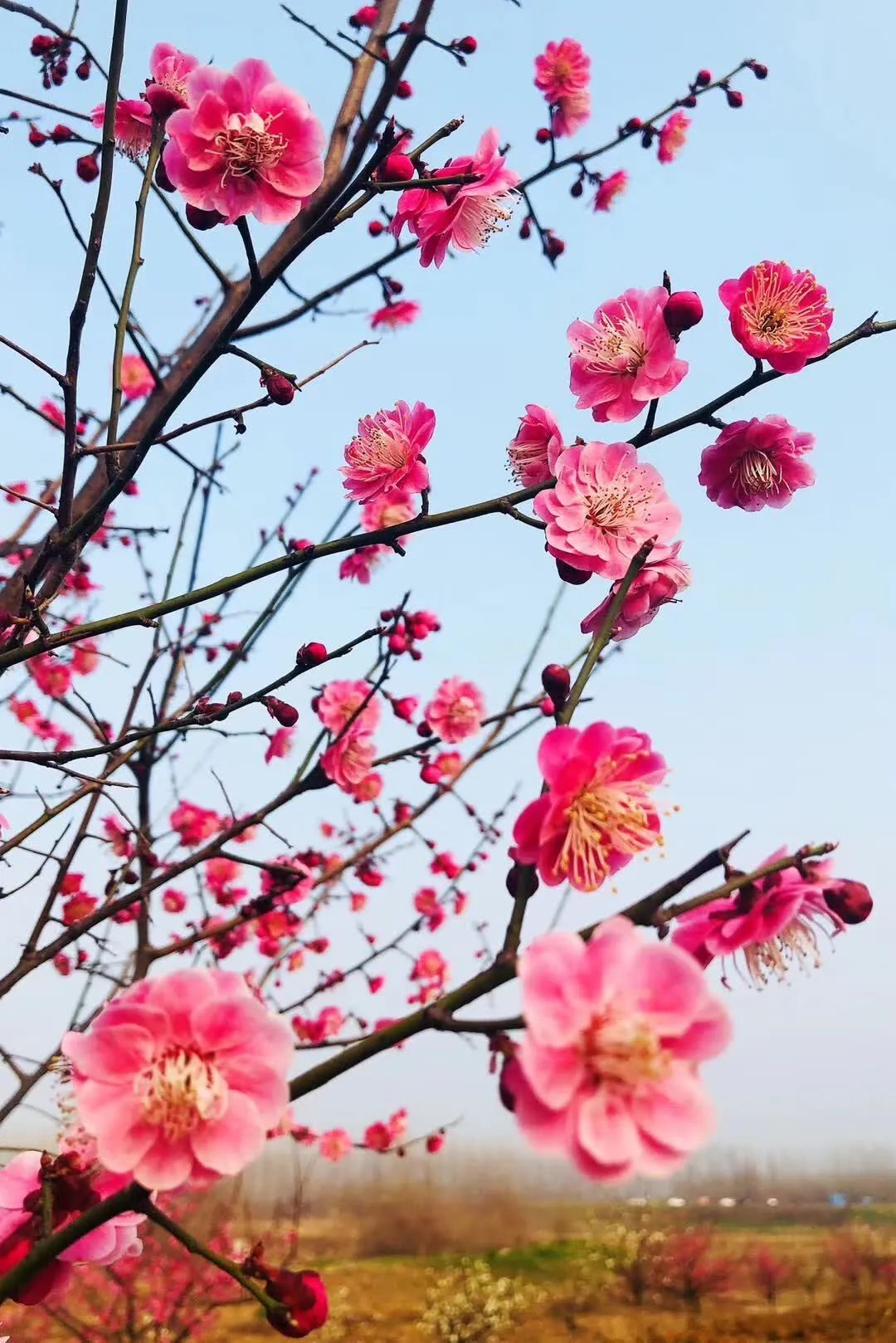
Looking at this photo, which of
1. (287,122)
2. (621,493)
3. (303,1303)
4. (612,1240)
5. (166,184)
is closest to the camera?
(303,1303)

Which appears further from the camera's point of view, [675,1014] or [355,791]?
[355,791]

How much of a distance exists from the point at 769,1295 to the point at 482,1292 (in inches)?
68.1

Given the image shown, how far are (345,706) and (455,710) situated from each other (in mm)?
575

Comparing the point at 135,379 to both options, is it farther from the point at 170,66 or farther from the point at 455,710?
the point at 170,66

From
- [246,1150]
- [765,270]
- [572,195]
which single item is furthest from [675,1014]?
[572,195]

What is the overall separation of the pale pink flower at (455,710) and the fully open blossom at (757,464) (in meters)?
1.60

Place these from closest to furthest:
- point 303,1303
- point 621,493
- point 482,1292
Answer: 1. point 303,1303
2. point 621,493
3. point 482,1292

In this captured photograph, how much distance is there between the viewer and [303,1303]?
68cm

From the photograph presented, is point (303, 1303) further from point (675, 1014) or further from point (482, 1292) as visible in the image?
point (482, 1292)

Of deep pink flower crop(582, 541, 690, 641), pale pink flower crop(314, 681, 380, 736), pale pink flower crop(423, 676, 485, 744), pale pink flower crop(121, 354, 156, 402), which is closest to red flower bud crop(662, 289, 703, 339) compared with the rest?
deep pink flower crop(582, 541, 690, 641)

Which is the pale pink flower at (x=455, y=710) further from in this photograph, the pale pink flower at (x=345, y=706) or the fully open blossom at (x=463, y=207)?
the fully open blossom at (x=463, y=207)

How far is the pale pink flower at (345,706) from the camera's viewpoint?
7.80 feet

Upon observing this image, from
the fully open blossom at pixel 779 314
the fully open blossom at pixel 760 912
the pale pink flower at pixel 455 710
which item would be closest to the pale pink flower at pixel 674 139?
the pale pink flower at pixel 455 710

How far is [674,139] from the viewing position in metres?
3.32
